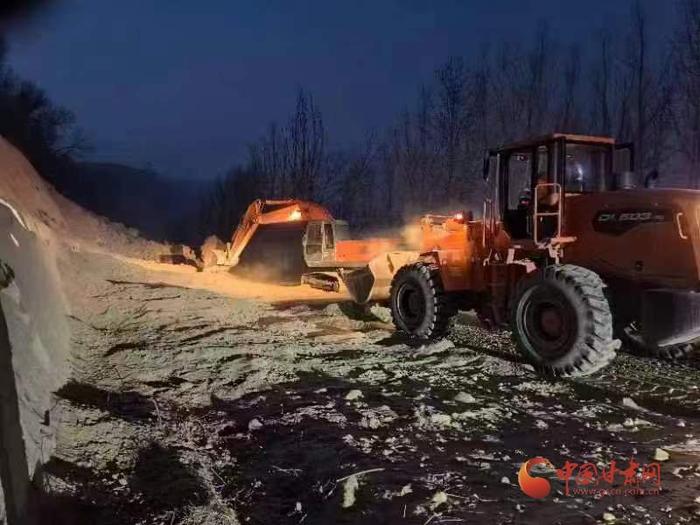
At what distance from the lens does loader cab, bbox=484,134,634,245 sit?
8.09 m

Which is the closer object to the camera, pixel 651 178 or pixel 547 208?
pixel 547 208

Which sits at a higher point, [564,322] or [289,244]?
[289,244]

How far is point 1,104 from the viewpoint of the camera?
1575 inches

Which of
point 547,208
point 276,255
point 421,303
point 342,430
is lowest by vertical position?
point 342,430

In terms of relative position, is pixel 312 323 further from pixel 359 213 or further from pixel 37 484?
pixel 359 213

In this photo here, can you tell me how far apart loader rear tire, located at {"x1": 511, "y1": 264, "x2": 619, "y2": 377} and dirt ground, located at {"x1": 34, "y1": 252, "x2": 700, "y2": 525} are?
29cm

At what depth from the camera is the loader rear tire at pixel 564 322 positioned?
22.6 ft

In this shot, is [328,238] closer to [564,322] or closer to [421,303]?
[421,303]

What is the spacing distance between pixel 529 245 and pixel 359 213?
127 ft

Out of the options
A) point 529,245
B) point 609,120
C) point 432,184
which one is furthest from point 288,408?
point 432,184

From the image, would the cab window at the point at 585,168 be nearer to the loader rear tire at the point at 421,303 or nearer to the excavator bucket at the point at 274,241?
the loader rear tire at the point at 421,303

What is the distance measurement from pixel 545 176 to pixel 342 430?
181 inches

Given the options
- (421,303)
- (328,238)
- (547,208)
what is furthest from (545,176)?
(328,238)

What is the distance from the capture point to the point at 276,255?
737 inches
